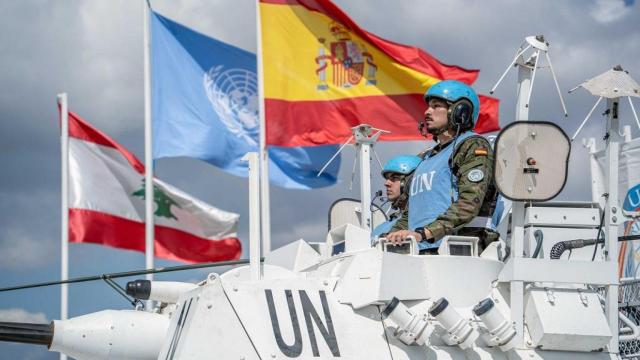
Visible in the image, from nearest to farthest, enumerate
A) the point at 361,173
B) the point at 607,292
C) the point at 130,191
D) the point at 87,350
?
the point at 607,292 → the point at 87,350 → the point at 361,173 → the point at 130,191

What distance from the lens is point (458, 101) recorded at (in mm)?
9141

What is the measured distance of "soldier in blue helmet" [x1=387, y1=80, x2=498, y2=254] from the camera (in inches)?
326

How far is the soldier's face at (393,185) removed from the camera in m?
12.0

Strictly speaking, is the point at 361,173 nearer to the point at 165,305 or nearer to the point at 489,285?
the point at 165,305

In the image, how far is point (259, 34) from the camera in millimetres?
19719

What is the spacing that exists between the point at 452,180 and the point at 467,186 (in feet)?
0.84

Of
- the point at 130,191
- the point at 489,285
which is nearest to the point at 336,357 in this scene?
the point at 489,285

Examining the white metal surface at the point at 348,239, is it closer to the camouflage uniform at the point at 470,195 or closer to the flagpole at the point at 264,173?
the camouflage uniform at the point at 470,195

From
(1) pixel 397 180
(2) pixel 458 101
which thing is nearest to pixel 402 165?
(1) pixel 397 180

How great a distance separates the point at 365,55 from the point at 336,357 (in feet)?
43.5

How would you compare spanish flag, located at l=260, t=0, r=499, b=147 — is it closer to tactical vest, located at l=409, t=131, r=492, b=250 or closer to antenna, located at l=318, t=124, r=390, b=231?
antenna, located at l=318, t=124, r=390, b=231

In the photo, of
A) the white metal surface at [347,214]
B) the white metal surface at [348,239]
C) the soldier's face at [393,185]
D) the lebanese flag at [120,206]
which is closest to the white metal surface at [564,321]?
the white metal surface at [348,239]

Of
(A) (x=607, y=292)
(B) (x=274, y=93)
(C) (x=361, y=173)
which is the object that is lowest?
(A) (x=607, y=292)

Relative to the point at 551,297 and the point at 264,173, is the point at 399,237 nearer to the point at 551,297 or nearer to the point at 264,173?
the point at 551,297
